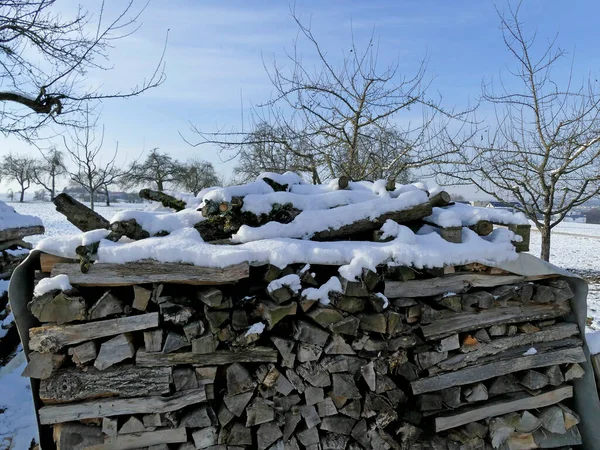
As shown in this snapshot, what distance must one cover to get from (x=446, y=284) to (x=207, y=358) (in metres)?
1.65

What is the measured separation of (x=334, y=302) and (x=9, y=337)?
458 cm

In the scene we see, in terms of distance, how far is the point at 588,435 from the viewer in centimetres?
307

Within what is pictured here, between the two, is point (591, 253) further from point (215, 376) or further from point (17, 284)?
point (17, 284)

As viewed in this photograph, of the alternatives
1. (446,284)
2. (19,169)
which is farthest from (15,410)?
(19,169)

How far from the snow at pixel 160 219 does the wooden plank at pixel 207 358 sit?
0.82 metres

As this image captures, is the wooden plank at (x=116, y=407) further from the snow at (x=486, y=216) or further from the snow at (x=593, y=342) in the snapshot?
the snow at (x=593, y=342)

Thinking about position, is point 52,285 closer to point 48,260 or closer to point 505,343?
point 48,260

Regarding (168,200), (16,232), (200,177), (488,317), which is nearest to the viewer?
(488,317)

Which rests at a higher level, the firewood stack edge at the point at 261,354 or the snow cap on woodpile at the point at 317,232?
the snow cap on woodpile at the point at 317,232

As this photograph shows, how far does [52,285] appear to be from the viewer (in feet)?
7.81

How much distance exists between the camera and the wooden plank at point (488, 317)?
275cm

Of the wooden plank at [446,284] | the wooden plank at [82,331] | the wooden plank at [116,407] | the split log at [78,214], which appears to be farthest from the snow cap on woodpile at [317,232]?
the wooden plank at [116,407]

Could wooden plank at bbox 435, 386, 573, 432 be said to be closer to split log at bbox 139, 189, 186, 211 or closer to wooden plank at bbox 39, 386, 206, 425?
wooden plank at bbox 39, 386, 206, 425

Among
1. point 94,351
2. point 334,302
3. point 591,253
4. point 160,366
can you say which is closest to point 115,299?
point 94,351
